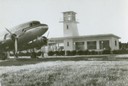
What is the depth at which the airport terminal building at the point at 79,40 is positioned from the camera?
102 feet

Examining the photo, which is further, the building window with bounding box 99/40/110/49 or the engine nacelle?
the building window with bounding box 99/40/110/49

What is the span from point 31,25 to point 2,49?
115 inches

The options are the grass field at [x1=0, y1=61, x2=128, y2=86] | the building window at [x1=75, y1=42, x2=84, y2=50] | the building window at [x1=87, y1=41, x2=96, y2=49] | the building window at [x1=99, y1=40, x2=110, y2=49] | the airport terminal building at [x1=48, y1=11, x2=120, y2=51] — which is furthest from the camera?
the building window at [x1=75, y1=42, x2=84, y2=50]

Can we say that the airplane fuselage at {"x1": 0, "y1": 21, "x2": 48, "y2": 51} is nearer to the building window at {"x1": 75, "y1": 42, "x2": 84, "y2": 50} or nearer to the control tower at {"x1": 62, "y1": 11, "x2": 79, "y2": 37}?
the building window at {"x1": 75, "y1": 42, "x2": 84, "y2": 50}

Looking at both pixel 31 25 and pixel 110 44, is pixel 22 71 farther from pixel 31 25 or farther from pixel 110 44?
pixel 110 44

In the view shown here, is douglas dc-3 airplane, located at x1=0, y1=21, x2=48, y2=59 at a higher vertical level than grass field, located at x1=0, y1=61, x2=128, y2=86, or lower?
higher

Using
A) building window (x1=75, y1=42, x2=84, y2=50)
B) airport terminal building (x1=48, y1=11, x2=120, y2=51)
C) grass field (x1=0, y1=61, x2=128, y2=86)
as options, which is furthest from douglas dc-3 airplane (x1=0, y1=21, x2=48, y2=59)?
building window (x1=75, y1=42, x2=84, y2=50)

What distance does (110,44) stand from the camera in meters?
30.5

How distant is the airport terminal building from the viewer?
102 ft

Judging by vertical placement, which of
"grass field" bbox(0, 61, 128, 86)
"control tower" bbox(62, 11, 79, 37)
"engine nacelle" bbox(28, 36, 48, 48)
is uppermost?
"control tower" bbox(62, 11, 79, 37)

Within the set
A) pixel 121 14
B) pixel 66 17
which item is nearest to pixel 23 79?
pixel 121 14

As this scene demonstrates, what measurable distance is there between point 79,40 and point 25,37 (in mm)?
18184

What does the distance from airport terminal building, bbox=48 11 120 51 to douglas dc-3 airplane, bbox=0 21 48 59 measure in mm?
12703

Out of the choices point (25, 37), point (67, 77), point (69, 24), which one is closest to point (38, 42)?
point (25, 37)
